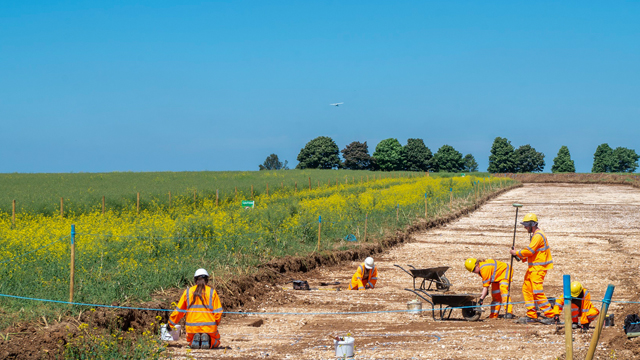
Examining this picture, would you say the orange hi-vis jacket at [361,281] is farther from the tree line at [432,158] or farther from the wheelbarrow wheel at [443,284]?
the tree line at [432,158]

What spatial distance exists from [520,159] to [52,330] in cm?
13194

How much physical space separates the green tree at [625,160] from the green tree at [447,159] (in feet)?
109

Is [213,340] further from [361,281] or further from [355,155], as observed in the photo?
[355,155]

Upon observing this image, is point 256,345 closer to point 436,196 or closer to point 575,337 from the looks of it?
point 575,337

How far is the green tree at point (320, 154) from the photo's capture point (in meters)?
120

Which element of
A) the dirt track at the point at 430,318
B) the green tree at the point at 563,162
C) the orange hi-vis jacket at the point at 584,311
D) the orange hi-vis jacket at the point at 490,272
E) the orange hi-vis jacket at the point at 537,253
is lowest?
the dirt track at the point at 430,318

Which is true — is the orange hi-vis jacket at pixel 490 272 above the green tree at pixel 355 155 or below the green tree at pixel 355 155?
below

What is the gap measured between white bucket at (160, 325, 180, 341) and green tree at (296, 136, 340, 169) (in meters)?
111

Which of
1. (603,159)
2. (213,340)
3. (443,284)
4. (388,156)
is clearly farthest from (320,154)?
(213,340)

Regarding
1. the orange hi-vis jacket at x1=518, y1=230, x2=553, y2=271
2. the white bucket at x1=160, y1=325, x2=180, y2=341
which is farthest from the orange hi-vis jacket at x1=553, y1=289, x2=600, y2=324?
the white bucket at x1=160, y1=325, x2=180, y2=341

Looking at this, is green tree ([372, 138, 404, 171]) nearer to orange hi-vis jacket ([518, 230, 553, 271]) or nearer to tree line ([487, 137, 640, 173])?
tree line ([487, 137, 640, 173])

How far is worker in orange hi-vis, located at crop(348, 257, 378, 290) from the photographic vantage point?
1364 centimetres

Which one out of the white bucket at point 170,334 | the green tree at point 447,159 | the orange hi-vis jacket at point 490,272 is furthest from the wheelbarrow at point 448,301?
the green tree at point 447,159

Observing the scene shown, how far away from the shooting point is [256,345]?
8945 millimetres
